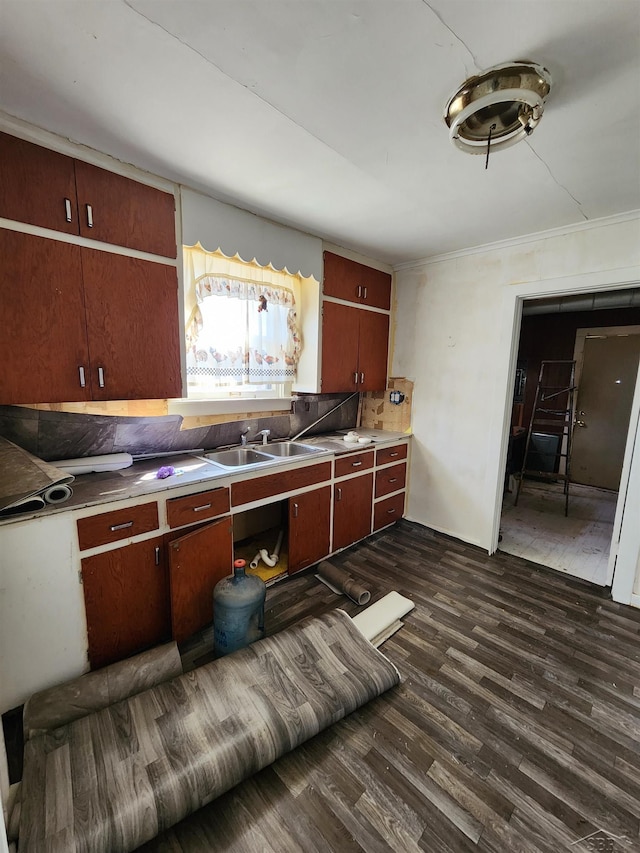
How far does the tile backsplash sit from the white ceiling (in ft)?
4.36

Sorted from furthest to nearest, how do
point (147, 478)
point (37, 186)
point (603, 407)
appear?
point (603, 407)
point (147, 478)
point (37, 186)

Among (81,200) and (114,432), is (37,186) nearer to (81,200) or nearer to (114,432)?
(81,200)

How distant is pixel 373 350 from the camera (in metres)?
3.30

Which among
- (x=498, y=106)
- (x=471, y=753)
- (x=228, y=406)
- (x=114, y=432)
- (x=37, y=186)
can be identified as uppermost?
(x=498, y=106)

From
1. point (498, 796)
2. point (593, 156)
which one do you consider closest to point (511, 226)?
point (593, 156)

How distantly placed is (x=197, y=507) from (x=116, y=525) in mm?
389

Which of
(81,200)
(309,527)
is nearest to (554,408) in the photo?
(309,527)

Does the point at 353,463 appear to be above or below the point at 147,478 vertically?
below

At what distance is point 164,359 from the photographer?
1.98 m

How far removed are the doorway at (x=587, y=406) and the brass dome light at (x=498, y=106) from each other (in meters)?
2.70

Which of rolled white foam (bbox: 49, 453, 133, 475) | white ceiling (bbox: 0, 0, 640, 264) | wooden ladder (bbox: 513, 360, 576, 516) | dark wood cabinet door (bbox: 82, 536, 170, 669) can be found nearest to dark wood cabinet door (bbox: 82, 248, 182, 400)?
rolled white foam (bbox: 49, 453, 133, 475)

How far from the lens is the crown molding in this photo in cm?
217

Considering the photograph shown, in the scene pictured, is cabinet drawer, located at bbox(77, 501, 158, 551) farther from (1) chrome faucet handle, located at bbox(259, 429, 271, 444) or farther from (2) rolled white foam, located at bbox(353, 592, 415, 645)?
(2) rolled white foam, located at bbox(353, 592, 415, 645)

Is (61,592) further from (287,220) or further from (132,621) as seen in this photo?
(287,220)
